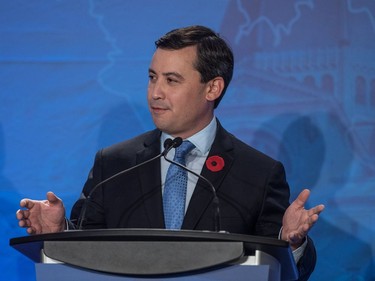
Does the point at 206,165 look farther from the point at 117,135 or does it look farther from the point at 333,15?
the point at 333,15

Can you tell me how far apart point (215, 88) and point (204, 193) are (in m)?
0.46

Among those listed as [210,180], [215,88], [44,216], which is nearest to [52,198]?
[44,216]

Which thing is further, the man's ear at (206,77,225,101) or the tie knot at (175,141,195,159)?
the man's ear at (206,77,225,101)

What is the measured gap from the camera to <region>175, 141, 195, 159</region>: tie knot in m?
2.45

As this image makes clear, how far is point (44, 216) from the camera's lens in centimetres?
200

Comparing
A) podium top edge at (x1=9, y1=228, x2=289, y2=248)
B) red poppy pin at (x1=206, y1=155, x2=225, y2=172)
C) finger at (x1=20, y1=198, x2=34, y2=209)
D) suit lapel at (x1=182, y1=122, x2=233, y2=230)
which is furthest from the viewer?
red poppy pin at (x1=206, y1=155, x2=225, y2=172)

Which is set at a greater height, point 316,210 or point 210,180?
point 210,180

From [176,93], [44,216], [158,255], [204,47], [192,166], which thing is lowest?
[158,255]

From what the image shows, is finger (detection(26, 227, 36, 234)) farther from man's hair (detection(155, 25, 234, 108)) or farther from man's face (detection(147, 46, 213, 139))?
man's hair (detection(155, 25, 234, 108))

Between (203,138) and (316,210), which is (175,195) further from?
(316,210)

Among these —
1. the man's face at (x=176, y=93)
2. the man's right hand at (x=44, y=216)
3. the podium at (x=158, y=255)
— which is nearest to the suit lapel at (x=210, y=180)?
the man's face at (x=176, y=93)

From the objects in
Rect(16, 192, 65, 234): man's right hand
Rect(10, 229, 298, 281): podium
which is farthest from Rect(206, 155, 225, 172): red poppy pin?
Rect(10, 229, 298, 281): podium

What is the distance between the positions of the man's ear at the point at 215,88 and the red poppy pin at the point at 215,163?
9.9 inches

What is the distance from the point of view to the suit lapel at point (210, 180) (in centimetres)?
232
